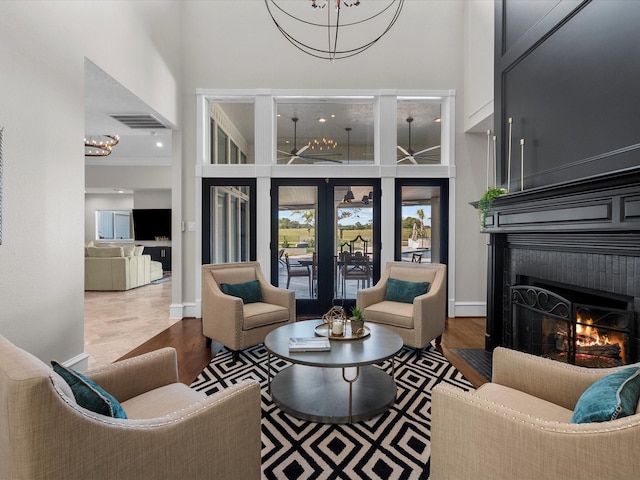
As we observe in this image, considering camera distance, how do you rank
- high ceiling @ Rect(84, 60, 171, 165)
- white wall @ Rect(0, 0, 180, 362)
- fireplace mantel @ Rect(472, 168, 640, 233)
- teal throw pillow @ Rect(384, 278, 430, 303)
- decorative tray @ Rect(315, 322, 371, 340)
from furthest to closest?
1. teal throw pillow @ Rect(384, 278, 430, 303)
2. high ceiling @ Rect(84, 60, 171, 165)
3. decorative tray @ Rect(315, 322, 371, 340)
4. white wall @ Rect(0, 0, 180, 362)
5. fireplace mantel @ Rect(472, 168, 640, 233)

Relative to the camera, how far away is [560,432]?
1075 millimetres

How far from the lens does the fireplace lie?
2322mm

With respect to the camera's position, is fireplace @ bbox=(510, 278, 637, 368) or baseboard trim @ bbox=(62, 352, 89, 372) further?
baseboard trim @ bbox=(62, 352, 89, 372)

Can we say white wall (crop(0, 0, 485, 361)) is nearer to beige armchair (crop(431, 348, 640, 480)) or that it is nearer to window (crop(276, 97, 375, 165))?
window (crop(276, 97, 375, 165))

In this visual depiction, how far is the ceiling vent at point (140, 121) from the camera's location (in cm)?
441

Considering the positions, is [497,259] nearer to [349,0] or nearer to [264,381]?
[264,381]

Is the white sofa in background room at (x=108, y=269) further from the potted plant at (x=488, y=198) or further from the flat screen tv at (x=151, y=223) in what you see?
the potted plant at (x=488, y=198)

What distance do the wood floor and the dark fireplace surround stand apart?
0.60 meters

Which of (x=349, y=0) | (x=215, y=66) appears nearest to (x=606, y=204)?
(x=349, y=0)

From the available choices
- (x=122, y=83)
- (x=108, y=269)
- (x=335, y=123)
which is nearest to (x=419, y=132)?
(x=335, y=123)

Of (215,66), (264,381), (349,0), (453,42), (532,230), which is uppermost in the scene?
(349,0)

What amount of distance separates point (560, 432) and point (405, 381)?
1.82 metres

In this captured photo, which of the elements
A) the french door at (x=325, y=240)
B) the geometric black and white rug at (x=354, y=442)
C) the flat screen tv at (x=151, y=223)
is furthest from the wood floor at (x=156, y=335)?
the flat screen tv at (x=151, y=223)

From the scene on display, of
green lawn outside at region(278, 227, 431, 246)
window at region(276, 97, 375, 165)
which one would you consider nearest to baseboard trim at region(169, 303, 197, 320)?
green lawn outside at region(278, 227, 431, 246)
